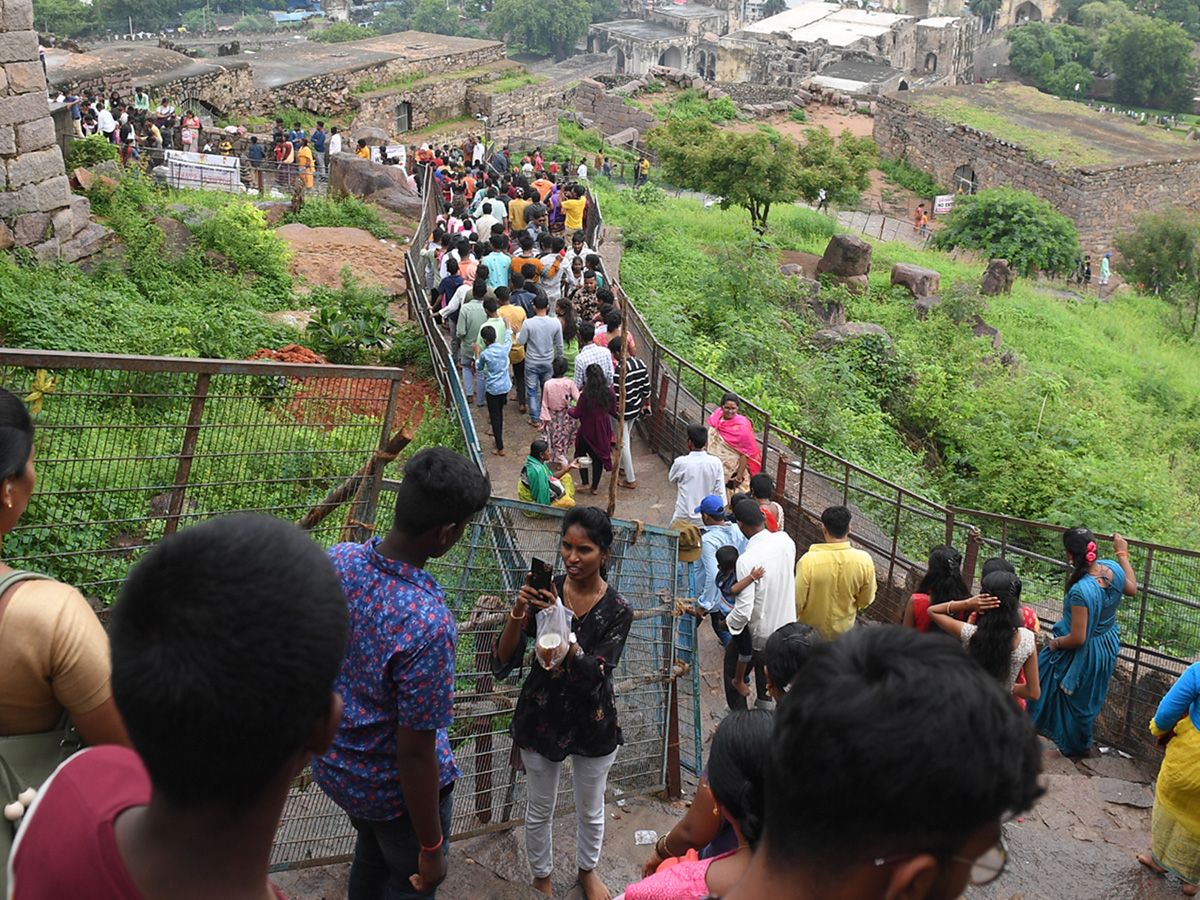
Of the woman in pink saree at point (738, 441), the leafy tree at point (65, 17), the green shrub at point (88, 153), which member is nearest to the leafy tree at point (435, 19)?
the leafy tree at point (65, 17)

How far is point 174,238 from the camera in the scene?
11672 mm

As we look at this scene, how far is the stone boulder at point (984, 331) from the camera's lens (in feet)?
62.9

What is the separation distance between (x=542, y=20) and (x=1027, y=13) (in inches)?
1562

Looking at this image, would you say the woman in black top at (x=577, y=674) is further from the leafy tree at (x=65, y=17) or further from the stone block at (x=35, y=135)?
the leafy tree at (x=65, y=17)

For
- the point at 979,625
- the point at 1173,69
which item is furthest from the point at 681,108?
the point at 979,625

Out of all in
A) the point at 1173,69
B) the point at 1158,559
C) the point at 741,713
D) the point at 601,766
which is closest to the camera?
the point at 741,713

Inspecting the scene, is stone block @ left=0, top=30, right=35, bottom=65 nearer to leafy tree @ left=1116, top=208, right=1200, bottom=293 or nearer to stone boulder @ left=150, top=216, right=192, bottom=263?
stone boulder @ left=150, top=216, right=192, bottom=263

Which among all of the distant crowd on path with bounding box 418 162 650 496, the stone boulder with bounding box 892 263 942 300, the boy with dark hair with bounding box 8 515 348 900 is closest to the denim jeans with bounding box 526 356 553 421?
the distant crowd on path with bounding box 418 162 650 496

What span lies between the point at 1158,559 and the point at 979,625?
11.6ft

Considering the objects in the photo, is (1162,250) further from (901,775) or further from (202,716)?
(202,716)

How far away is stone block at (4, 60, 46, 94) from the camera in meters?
9.58

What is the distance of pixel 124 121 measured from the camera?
64.4 feet

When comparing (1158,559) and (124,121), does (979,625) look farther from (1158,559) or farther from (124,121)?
(124,121)

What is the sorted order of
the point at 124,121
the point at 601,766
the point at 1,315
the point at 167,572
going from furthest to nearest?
1. the point at 124,121
2. the point at 1,315
3. the point at 601,766
4. the point at 167,572
